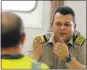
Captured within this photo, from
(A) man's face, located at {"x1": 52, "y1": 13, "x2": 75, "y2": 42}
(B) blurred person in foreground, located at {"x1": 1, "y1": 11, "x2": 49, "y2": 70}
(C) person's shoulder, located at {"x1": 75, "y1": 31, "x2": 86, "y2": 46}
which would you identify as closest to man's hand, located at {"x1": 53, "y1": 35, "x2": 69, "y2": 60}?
(A) man's face, located at {"x1": 52, "y1": 13, "x2": 75, "y2": 42}

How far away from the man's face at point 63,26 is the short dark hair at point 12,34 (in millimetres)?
596

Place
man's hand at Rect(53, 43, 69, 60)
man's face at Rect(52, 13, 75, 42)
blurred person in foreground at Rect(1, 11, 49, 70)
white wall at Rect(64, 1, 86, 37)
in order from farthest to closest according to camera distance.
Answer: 1. white wall at Rect(64, 1, 86, 37)
2. man's face at Rect(52, 13, 75, 42)
3. man's hand at Rect(53, 43, 69, 60)
4. blurred person in foreground at Rect(1, 11, 49, 70)

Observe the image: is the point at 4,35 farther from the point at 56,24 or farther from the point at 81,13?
the point at 81,13

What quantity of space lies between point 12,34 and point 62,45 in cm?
52

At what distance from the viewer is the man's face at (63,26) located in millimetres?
1255

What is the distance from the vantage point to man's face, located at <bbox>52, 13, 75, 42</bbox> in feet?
4.12

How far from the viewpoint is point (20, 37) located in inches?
26.8

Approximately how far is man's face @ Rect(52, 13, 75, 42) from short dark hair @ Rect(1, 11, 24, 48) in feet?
1.96

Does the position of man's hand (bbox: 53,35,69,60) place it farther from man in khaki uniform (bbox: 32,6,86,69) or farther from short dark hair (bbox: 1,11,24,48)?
short dark hair (bbox: 1,11,24,48)

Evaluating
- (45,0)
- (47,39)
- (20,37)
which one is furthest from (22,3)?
(20,37)

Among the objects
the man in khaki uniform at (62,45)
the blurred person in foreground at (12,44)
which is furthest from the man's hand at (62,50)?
the blurred person in foreground at (12,44)

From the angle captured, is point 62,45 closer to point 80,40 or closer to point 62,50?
point 62,50

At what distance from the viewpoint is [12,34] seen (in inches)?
26.5

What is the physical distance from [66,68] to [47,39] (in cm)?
36
